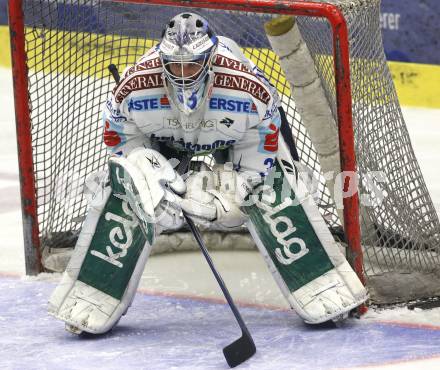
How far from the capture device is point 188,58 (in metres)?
3.62

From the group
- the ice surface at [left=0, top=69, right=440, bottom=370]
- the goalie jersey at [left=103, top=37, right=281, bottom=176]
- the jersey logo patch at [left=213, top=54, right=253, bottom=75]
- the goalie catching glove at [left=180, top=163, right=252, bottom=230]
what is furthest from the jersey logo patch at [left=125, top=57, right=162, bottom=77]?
the ice surface at [left=0, top=69, right=440, bottom=370]

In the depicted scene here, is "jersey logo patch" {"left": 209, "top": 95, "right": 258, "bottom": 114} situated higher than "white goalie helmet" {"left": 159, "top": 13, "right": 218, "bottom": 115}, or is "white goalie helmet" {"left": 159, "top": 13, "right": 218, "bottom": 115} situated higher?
"white goalie helmet" {"left": 159, "top": 13, "right": 218, "bottom": 115}

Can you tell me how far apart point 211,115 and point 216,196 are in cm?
26

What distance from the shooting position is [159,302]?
4.34 m

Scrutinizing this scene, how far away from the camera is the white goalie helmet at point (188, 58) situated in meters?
3.63

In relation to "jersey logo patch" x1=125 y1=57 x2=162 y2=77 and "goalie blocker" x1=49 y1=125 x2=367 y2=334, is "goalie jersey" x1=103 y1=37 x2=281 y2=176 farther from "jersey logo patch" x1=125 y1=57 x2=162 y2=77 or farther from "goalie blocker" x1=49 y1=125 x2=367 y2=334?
"goalie blocker" x1=49 y1=125 x2=367 y2=334

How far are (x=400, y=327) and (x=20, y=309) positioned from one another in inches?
51.8

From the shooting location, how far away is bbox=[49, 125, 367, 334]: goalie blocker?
3.96 metres

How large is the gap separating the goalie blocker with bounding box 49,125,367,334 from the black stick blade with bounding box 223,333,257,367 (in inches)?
12.7

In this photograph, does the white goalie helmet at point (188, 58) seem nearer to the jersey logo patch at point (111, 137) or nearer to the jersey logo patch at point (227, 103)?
the jersey logo patch at point (227, 103)

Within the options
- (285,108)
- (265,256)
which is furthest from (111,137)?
(285,108)

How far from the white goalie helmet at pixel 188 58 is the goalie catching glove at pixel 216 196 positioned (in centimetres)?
27

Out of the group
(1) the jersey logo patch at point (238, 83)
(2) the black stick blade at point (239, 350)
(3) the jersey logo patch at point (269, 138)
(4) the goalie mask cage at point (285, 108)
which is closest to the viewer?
(2) the black stick blade at point (239, 350)

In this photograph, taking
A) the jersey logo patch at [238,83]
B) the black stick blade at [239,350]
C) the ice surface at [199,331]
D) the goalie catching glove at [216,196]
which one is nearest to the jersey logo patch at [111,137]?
the goalie catching glove at [216,196]
